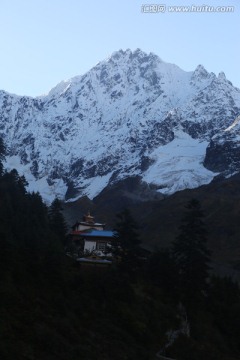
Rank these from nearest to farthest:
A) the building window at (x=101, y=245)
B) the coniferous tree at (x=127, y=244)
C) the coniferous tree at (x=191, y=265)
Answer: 1. the coniferous tree at (x=191, y=265)
2. the coniferous tree at (x=127, y=244)
3. the building window at (x=101, y=245)

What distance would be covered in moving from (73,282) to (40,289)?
367 centimetres

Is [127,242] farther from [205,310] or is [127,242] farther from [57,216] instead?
[57,216]

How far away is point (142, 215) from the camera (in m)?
181

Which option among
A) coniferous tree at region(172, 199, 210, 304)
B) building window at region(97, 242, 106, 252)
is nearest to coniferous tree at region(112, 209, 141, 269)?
coniferous tree at region(172, 199, 210, 304)

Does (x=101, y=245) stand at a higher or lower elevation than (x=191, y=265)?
higher

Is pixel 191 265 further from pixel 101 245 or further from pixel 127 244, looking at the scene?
pixel 101 245

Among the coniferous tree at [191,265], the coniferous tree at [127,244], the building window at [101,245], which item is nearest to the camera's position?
the coniferous tree at [191,265]

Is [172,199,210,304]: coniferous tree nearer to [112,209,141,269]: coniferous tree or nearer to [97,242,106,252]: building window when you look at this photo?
[112,209,141,269]: coniferous tree

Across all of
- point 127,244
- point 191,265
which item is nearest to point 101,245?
point 127,244

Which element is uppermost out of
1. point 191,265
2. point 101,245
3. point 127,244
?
point 101,245

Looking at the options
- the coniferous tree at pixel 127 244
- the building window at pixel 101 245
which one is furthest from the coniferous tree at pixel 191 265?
the building window at pixel 101 245

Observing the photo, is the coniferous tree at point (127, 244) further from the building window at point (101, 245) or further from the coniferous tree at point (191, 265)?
the building window at point (101, 245)

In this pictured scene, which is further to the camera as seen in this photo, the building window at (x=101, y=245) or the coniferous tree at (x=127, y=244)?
the building window at (x=101, y=245)

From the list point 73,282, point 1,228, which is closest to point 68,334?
point 73,282
